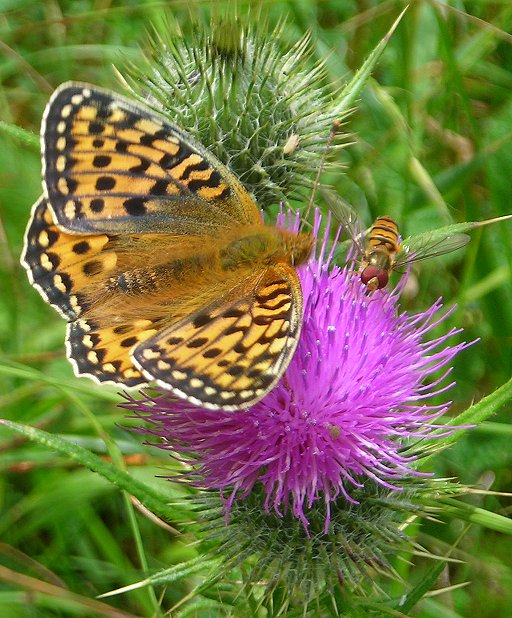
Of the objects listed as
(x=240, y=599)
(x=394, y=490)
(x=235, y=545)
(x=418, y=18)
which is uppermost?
(x=418, y=18)

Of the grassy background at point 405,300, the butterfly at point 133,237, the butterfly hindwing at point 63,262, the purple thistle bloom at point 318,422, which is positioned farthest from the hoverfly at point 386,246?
the butterfly hindwing at point 63,262

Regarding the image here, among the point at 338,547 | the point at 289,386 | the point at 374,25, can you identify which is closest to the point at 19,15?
the point at 374,25

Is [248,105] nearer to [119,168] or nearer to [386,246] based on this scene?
[119,168]

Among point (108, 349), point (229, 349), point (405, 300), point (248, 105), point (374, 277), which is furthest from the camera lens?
point (405, 300)

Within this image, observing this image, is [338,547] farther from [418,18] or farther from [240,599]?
[418,18]

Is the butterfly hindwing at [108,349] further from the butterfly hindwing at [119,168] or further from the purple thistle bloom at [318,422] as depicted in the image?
the butterfly hindwing at [119,168]

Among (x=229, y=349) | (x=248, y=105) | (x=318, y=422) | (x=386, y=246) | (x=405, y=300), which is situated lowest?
(x=318, y=422)

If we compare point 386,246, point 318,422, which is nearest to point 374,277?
point 386,246

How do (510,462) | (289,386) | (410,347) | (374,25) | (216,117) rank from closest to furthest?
(289,386), (410,347), (216,117), (510,462), (374,25)
